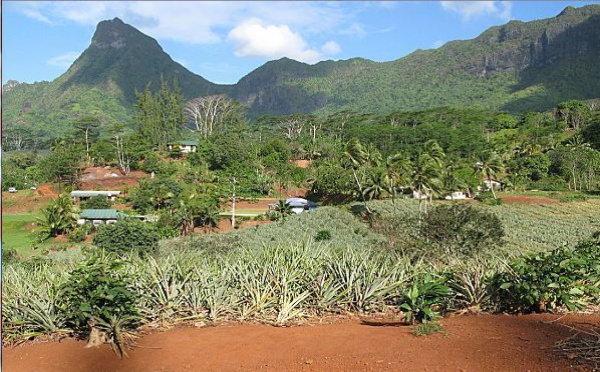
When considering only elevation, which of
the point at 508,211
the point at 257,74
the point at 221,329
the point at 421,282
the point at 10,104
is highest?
the point at 257,74

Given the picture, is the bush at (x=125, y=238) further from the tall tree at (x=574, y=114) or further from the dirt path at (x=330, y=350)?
the tall tree at (x=574, y=114)

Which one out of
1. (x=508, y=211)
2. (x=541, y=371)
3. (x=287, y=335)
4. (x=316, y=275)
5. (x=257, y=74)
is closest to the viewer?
(x=541, y=371)

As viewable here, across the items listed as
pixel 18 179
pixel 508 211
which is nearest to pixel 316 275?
pixel 508 211

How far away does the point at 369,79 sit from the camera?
435ft

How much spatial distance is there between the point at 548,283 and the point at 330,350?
2.22 meters

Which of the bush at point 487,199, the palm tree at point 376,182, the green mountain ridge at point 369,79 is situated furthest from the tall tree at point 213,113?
the bush at point 487,199

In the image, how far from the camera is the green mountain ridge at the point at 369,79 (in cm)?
9600

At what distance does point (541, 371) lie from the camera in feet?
10.8

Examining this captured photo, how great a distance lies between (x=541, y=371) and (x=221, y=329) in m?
2.71

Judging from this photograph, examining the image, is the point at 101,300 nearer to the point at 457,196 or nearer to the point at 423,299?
the point at 423,299

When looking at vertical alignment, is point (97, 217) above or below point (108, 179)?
below

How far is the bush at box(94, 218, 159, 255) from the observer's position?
1859 centimetres

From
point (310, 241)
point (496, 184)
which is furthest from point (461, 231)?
point (496, 184)

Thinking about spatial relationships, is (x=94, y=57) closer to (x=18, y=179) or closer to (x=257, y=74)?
(x=257, y=74)
